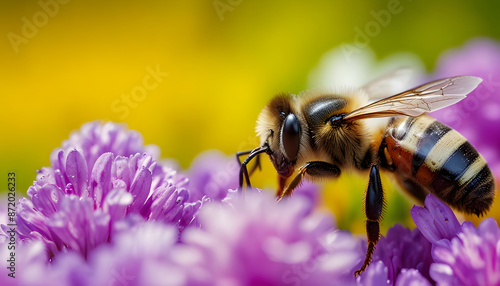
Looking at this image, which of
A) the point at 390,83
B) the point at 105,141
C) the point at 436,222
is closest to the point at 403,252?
the point at 436,222

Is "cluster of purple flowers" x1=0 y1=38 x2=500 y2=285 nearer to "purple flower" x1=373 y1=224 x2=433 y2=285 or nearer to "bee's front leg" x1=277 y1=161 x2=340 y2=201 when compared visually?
"purple flower" x1=373 y1=224 x2=433 y2=285

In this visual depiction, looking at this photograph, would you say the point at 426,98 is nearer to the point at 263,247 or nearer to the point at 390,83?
the point at 390,83

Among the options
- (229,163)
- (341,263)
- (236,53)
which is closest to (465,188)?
(229,163)

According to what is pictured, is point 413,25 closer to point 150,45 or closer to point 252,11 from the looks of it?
point 252,11

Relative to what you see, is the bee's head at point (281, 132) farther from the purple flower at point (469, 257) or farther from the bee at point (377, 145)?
the purple flower at point (469, 257)

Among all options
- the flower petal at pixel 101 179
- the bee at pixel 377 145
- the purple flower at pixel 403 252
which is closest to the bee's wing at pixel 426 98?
the bee at pixel 377 145

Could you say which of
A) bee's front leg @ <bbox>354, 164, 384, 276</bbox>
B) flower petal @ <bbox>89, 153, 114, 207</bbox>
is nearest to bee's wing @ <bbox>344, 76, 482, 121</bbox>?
bee's front leg @ <bbox>354, 164, 384, 276</bbox>

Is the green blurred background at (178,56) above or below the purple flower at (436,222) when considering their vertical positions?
above
